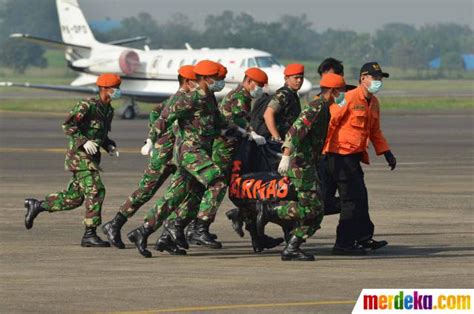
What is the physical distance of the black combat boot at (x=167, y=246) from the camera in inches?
576

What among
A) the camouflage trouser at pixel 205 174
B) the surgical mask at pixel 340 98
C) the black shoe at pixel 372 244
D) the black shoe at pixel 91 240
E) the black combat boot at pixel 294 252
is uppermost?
the surgical mask at pixel 340 98

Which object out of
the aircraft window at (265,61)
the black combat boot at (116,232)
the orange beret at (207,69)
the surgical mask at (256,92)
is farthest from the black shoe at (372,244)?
the aircraft window at (265,61)

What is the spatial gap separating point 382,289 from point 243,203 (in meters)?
2.84

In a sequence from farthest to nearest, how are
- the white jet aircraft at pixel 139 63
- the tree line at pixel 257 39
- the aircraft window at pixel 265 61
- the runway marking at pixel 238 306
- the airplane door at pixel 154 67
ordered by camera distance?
the tree line at pixel 257 39 → the airplane door at pixel 154 67 → the aircraft window at pixel 265 61 → the white jet aircraft at pixel 139 63 → the runway marking at pixel 238 306

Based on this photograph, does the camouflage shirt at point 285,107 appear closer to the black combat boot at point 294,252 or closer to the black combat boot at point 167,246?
the black combat boot at point 294,252

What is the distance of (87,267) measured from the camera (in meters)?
13.6

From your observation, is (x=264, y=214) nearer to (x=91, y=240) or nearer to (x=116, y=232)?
(x=116, y=232)

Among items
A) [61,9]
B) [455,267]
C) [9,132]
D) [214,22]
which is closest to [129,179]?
[455,267]

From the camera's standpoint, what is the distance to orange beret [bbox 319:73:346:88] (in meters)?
14.3

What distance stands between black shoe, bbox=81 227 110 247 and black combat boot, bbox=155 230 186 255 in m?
0.96

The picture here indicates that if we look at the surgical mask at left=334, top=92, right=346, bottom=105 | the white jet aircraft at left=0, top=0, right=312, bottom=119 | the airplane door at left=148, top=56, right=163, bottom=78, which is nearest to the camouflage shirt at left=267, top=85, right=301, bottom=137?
the surgical mask at left=334, top=92, right=346, bottom=105

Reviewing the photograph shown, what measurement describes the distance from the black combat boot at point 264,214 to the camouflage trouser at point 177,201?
79 cm

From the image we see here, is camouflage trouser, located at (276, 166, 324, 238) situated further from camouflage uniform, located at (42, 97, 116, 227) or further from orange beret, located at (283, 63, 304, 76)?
camouflage uniform, located at (42, 97, 116, 227)

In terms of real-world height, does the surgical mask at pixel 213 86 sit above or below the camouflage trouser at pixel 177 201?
above
